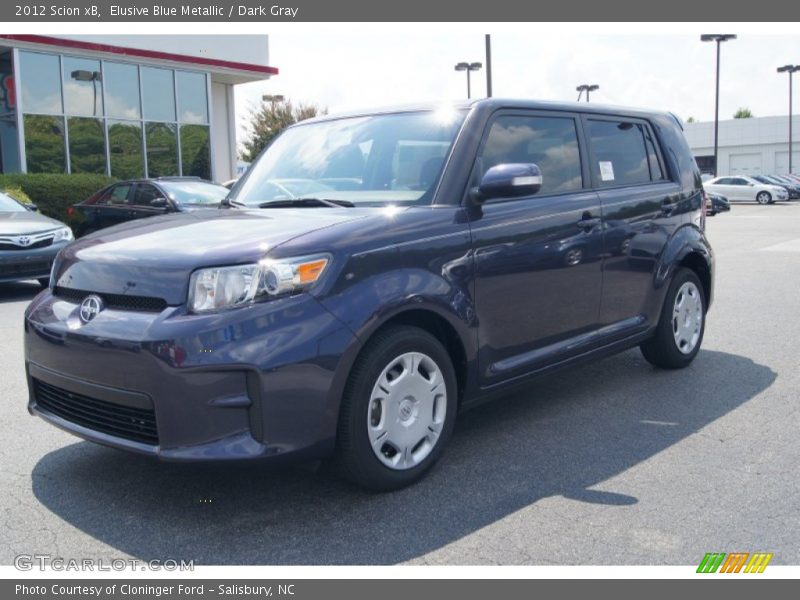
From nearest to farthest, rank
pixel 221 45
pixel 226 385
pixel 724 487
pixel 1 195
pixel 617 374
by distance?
pixel 226 385
pixel 724 487
pixel 617 374
pixel 1 195
pixel 221 45

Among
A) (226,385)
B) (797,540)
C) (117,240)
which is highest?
(117,240)

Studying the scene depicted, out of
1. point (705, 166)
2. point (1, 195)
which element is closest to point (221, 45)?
point (1, 195)

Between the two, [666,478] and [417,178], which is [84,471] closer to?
[417,178]

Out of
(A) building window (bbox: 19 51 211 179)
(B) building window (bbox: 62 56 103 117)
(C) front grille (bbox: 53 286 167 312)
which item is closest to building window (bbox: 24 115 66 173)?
(A) building window (bbox: 19 51 211 179)

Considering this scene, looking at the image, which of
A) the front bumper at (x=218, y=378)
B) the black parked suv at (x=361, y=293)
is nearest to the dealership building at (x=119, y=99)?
the black parked suv at (x=361, y=293)

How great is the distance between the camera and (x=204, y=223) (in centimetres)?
422

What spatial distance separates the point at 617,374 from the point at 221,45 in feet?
67.9

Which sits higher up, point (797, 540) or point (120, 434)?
point (120, 434)

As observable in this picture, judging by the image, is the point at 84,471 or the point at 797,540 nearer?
the point at 797,540

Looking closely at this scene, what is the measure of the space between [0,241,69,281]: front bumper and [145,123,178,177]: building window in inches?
526

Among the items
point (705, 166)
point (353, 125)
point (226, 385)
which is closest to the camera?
point (226, 385)

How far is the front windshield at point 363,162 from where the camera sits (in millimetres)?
4406

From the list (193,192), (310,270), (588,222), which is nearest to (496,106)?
(588,222)

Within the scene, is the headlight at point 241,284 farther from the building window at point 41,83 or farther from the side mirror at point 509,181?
the building window at point 41,83
